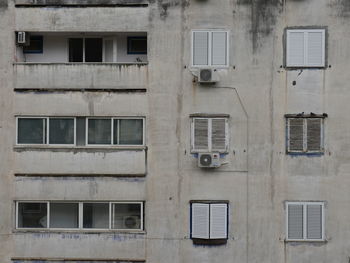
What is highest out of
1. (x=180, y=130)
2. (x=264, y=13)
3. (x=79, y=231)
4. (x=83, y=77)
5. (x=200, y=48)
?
→ (x=264, y=13)

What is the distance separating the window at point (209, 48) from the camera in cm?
1491

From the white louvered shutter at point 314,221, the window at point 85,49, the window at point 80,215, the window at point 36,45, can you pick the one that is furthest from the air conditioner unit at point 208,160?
A: the window at point 36,45

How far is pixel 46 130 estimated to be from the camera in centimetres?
1502

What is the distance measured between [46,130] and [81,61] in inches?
92.3

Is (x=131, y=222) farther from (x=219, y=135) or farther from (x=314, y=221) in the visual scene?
(x=314, y=221)

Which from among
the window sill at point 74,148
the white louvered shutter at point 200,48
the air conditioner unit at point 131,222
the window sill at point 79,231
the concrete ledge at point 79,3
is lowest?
the window sill at point 79,231

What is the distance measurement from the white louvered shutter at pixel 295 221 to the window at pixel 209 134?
2525 millimetres

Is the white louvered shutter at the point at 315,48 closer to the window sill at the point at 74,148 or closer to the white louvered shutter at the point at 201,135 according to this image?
the white louvered shutter at the point at 201,135

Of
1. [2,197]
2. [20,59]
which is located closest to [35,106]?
[20,59]

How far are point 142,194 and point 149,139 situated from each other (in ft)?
5.13

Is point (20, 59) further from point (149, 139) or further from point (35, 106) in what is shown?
point (149, 139)

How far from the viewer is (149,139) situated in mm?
14867

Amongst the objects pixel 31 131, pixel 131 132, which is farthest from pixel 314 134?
pixel 31 131

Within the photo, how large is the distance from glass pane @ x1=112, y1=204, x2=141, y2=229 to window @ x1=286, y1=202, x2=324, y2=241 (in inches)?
167
